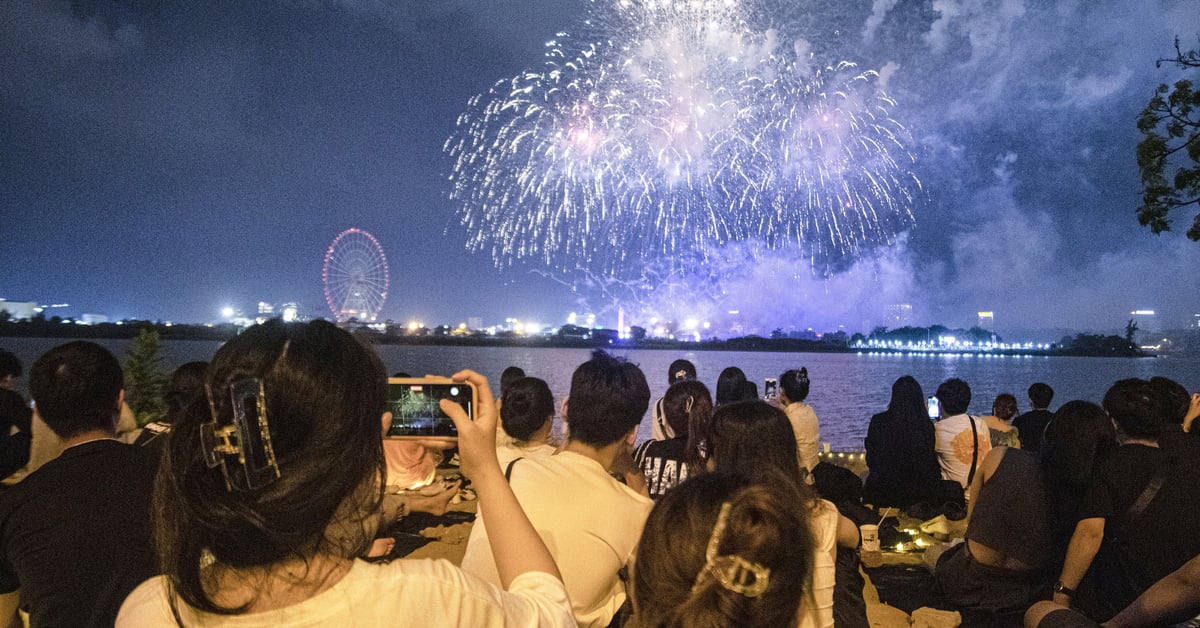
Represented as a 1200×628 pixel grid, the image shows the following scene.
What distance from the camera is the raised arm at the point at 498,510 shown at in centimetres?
144

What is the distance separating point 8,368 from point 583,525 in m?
6.43

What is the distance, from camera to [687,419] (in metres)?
4.36

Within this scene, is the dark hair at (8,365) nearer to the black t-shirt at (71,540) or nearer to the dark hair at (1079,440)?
the black t-shirt at (71,540)

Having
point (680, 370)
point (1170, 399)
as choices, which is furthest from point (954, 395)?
point (680, 370)

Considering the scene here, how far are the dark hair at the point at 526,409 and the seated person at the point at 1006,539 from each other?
278 centimetres

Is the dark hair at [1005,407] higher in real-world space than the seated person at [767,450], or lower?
lower

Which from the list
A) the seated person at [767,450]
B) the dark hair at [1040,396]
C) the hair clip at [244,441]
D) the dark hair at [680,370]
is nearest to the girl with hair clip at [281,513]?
the hair clip at [244,441]

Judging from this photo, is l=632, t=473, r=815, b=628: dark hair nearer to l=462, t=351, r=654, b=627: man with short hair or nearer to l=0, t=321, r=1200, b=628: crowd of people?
l=0, t=321, r=1200, b=628: crowd of people

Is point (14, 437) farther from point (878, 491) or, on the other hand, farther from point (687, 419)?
point (878, 491)

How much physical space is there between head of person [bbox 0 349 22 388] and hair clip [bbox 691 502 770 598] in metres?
7.01

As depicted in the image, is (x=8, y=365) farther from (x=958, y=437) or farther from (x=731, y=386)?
(x=958, y=437)

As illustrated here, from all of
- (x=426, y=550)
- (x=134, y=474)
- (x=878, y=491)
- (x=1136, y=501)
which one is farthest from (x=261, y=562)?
(x=878, y=491)

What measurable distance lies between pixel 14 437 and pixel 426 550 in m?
3.59

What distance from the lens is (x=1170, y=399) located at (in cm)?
392
